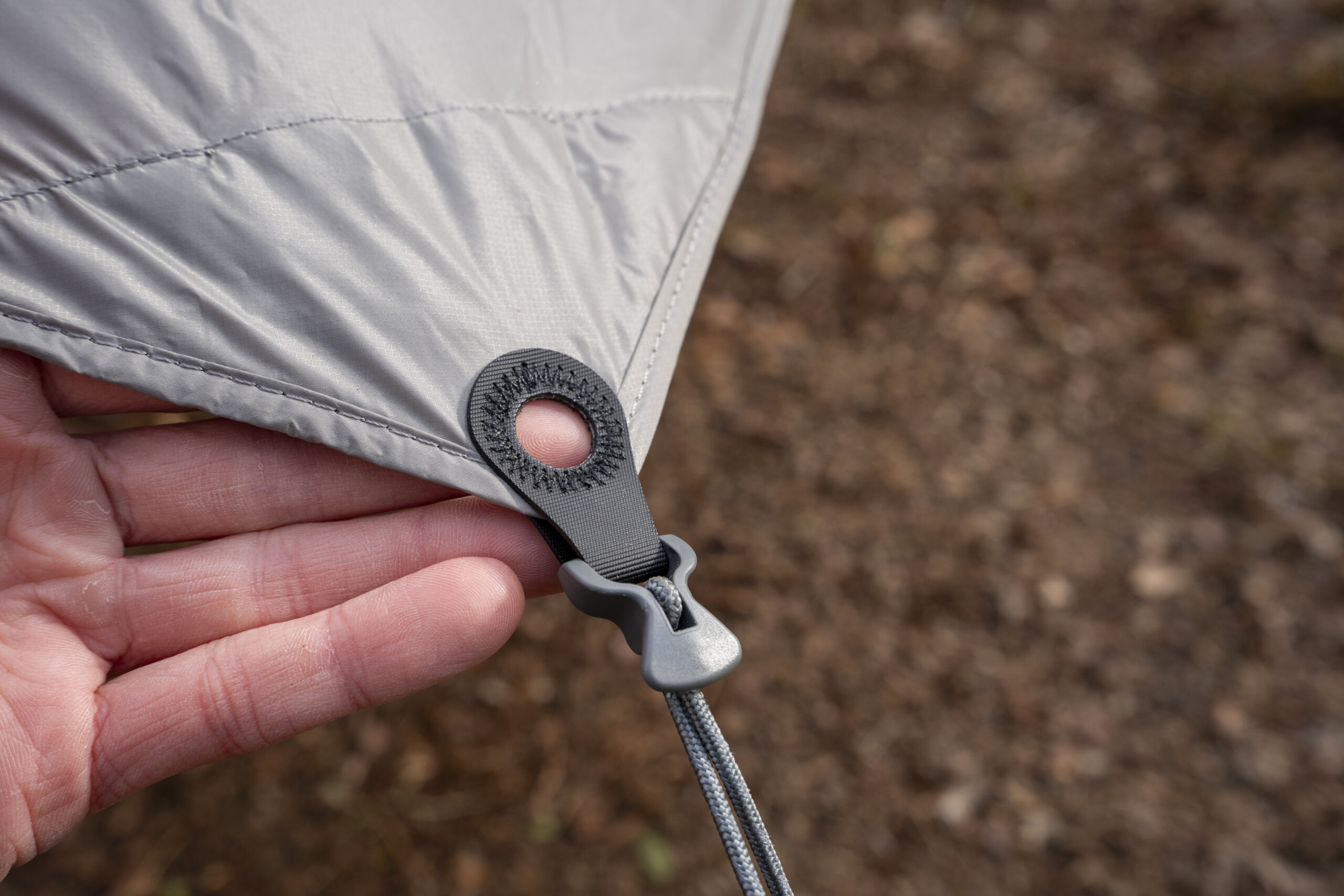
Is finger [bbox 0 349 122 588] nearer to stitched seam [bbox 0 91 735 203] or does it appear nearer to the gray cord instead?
stitched seam [bbox 0 91 735 203]

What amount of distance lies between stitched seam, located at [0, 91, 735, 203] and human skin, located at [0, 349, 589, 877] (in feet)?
0.88

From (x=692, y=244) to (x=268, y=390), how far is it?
67 centimetres

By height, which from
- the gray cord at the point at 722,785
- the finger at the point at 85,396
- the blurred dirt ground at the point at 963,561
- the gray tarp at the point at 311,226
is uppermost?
the gray tarp at the point at 311,226

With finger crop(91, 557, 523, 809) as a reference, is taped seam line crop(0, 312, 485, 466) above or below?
above

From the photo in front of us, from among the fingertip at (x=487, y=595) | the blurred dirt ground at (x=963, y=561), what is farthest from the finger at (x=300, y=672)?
the blurred dirt ground at (x=963, y=561)

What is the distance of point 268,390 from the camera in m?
1.12

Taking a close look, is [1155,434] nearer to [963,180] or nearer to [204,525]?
[963,180]

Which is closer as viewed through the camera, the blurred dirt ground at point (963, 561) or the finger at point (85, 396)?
the finger at point (85, 396)

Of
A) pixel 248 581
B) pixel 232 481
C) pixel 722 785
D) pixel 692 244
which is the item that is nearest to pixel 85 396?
pixel 232 481

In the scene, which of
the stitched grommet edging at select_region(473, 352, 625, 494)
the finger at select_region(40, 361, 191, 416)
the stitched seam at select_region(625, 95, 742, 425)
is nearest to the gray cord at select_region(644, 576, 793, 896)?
the stitched grommet edging at select_region(473, 352, 625, 494)

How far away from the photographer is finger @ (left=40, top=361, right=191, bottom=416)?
1251mm

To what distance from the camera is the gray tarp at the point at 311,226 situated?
111cm

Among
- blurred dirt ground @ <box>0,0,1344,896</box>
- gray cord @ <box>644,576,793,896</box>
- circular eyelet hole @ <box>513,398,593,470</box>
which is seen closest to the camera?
gray cord @ <box>644,576,793,896</box>

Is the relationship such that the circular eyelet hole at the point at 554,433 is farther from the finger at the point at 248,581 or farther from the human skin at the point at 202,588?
the finger at the point at 248,581
